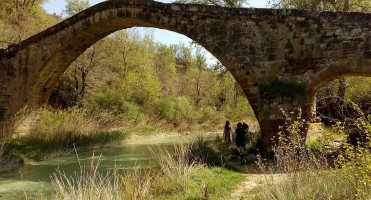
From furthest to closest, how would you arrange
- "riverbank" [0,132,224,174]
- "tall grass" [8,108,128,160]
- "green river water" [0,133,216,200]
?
"tall grass" [8,108,128,160] → "riverbank" [0,132,224,174] → "green river water" [0,133,216,200]

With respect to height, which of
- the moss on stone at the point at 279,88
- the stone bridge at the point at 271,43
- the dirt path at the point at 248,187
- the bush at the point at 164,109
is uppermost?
the stone bridge at the point at 271,43

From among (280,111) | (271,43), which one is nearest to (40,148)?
(280,111)

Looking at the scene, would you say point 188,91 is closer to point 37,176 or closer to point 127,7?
point 127,7

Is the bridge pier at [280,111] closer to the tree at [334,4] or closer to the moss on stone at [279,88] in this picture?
the moss on stone at [279,88]

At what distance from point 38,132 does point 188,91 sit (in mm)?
23195

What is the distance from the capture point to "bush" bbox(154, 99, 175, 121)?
73.6 feet

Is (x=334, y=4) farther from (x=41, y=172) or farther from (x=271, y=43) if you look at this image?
(x=41, y=172)

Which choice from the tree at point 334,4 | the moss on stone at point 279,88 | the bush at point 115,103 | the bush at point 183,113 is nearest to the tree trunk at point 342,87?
the tree at point 334,4

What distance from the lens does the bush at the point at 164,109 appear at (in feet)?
73.6

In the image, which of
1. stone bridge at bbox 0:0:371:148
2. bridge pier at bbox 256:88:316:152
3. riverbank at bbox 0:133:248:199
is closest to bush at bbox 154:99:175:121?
stone bridge at bbox 0:0:371:148

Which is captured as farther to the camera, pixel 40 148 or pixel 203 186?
pixel 40 148

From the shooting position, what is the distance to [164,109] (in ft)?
74.4

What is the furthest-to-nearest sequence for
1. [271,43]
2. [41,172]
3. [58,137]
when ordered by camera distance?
1. [58,137]
2. [271,43]
3. [41,172]

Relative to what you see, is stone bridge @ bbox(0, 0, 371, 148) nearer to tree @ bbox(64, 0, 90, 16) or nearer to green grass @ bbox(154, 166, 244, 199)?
green grass @ bbox(154, 166, 244, 199)
